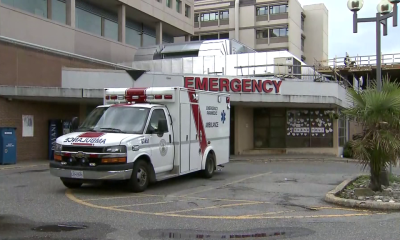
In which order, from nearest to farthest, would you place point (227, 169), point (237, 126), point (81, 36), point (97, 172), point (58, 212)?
point (58, 212) < point (97, 172) < point (227, 169) < point (237, 126) < point (81, 36)

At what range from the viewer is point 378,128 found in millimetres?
9836

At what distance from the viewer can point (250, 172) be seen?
15.5 metres

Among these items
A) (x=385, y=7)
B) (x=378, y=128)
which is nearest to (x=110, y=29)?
(x=385, y=7)

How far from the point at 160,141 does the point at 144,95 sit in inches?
55.9

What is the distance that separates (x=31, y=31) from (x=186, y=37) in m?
24.2

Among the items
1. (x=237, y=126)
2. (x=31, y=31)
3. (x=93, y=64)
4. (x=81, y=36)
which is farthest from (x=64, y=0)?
(x=237, y=126)

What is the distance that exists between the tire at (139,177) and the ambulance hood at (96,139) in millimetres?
718

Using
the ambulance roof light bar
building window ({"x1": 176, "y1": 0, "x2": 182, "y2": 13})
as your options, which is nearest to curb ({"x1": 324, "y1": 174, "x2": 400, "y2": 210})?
the ambulance roof light bar

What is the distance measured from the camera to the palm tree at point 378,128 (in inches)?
380

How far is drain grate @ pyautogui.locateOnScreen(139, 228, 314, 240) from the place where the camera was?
20.9ft

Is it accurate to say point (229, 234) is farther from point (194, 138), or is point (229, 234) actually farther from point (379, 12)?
point (379, 12)

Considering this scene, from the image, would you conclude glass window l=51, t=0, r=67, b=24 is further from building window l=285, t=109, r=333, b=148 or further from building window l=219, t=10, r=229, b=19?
building window l=219, t=10, r=229, b=19

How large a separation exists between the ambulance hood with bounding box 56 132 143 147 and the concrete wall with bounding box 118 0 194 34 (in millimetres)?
26663

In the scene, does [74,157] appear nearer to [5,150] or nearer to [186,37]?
[5,150]
